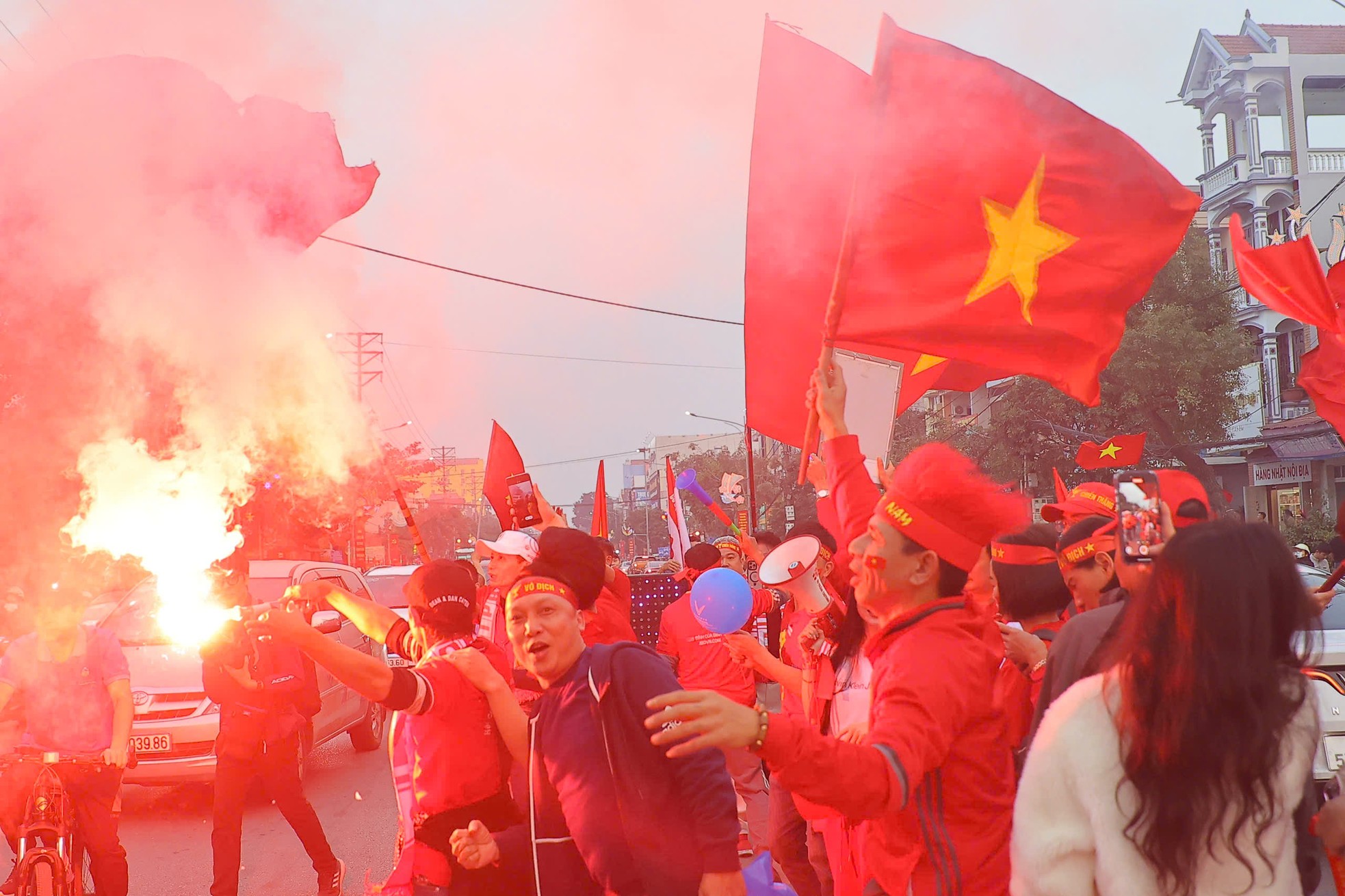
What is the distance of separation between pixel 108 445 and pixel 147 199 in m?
1.47

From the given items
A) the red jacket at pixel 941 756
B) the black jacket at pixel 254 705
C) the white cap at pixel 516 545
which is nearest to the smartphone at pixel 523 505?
the black jacket at pixel 254 705

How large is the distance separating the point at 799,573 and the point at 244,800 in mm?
3923

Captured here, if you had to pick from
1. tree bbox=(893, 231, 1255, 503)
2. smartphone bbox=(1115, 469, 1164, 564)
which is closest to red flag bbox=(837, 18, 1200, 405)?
smartphone bbox=(1115, 469, 1164, 564)

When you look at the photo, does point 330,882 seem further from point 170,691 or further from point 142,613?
point 142,613

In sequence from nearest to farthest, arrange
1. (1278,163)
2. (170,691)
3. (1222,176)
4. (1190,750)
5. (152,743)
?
(1190,750) < (152,743) < (170,691) < (1278,163) < (1222,176)

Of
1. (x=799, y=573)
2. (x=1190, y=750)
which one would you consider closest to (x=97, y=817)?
(x=799, y=573)

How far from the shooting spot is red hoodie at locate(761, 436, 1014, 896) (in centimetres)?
271

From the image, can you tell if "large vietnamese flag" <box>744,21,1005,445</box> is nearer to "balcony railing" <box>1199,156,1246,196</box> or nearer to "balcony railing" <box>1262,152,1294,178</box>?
"balcony railing" <box>1262,152,1294,178</box>

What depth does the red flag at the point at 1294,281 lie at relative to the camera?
26.0 ft

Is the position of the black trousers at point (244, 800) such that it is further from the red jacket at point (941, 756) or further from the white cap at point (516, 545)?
the red jacket at point (941, 756)

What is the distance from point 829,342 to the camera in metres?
4.22

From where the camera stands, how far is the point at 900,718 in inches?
107

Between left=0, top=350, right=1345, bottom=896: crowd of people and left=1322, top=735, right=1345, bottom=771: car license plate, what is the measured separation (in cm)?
133

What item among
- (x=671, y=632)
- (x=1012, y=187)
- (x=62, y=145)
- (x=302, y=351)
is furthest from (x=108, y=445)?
(x=1012, y=187)
